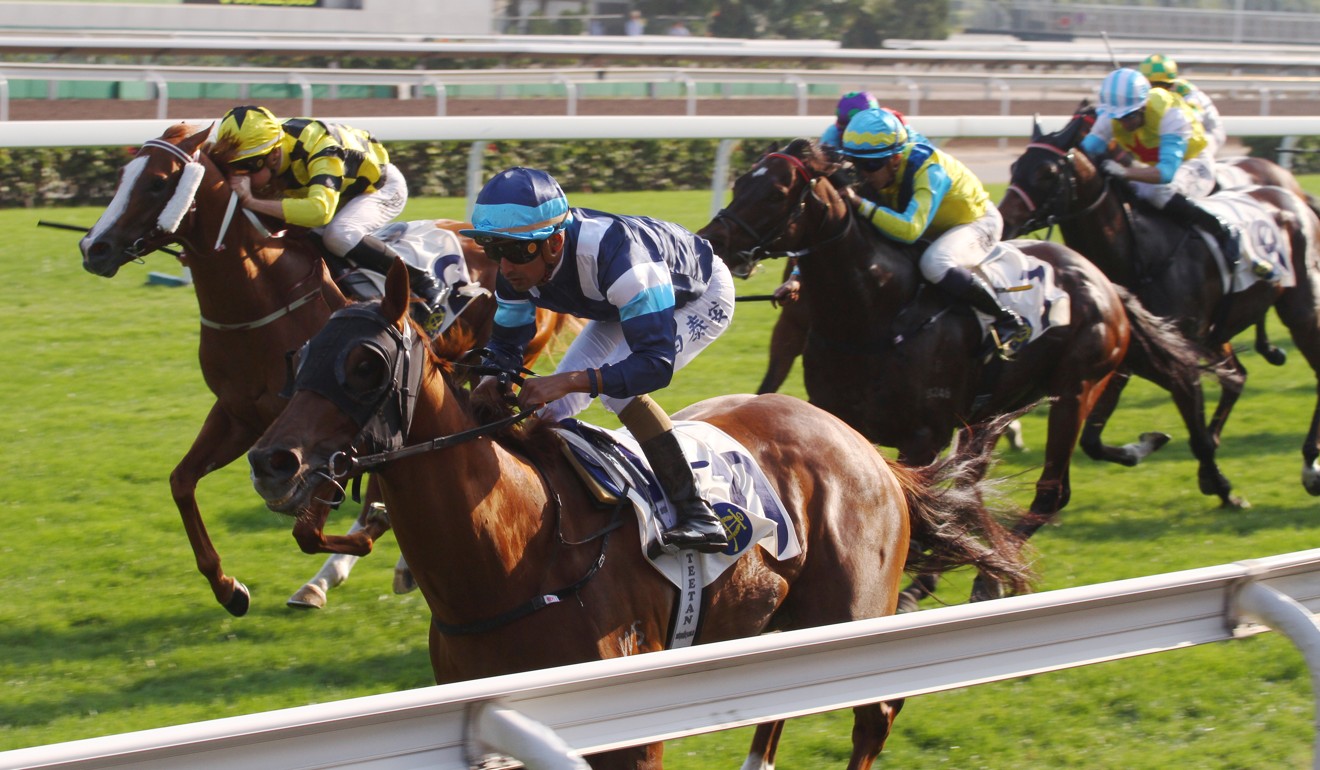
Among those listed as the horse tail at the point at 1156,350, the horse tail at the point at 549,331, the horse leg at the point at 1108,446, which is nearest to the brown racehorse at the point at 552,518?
the horse tail at the point at 549,331

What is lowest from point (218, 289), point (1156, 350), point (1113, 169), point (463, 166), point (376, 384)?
point (463, 166)

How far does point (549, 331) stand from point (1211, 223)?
10.7 feet

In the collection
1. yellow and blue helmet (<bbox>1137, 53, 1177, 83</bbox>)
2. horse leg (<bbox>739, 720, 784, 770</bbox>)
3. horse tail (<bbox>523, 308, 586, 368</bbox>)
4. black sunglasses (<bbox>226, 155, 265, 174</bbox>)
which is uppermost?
yellow and blue helmet (<bbox>1137, 53, 1177, 83</bbox>)

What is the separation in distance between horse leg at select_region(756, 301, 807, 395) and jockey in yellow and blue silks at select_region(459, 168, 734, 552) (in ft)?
9.56

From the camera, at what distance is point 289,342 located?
4855 mm

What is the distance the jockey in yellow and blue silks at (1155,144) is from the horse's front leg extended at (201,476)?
4.20 metres

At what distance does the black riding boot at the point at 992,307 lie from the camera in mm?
5402

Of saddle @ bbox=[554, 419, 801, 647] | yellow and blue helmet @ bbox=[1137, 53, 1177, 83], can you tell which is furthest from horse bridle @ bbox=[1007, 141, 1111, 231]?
saddle @ bbox=[554, 419, 801, 647]

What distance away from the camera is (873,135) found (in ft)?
17.7

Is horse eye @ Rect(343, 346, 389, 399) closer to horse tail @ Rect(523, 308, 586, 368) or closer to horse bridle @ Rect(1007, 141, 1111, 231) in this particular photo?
horse tail @ Rect(523, 308, 586, 368)

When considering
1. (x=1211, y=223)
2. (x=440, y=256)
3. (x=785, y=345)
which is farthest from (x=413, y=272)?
(x=1211, y=223)

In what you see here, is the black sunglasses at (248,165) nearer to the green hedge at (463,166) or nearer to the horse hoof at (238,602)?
the horse hoof at (238,602)

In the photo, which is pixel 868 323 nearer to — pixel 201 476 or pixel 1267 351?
pixel 201 476

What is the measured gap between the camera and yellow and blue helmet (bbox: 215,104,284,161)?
4973 mm
